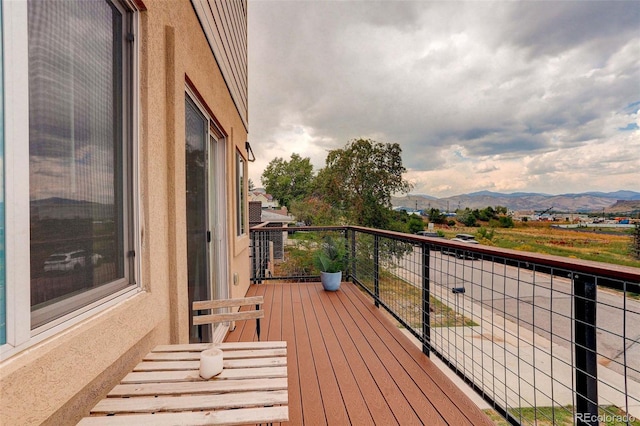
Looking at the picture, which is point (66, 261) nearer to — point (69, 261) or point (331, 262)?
point (69, 261)

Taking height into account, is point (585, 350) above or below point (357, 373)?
above

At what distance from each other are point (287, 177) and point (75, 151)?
37.8 metres

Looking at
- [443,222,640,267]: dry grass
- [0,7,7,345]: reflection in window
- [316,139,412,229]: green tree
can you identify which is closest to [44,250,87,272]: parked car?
[0,7,7,345]: reflection in window

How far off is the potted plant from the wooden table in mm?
3366

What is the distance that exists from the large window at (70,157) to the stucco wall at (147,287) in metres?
0.07

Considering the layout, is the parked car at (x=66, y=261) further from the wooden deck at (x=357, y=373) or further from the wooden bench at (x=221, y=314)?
the wooden deck at (x=357, y=373)

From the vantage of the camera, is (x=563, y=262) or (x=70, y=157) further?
(x=563, y=262)

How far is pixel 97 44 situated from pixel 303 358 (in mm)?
2382

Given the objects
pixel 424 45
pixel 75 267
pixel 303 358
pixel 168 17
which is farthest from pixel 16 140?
pixel 424 45

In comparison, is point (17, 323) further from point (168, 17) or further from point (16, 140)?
point (168, 17)

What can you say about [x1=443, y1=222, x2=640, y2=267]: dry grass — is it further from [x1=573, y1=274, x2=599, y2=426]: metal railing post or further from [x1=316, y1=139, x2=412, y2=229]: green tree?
[x1=573, y1=274, x2=599, y2=426]: metal railing post

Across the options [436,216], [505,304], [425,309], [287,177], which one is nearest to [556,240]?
[436,216]

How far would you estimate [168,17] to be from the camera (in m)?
1.54

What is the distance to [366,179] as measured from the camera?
13.5 meters
